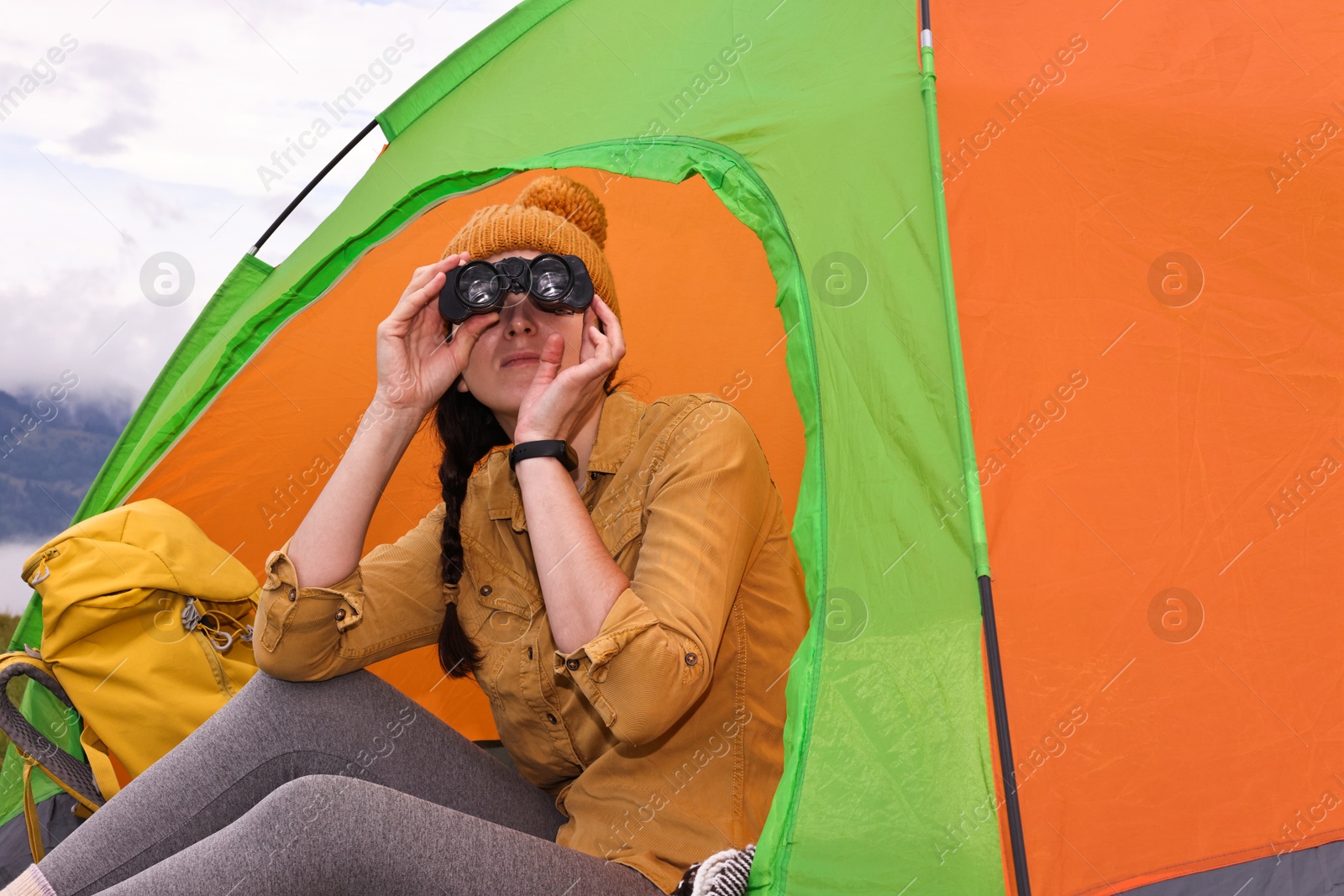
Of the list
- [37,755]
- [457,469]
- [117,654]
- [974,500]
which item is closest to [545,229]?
[457,469]

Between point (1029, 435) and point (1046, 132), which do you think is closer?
point (1029, 435)

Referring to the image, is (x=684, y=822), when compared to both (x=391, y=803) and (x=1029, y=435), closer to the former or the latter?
(x=391, y=803)

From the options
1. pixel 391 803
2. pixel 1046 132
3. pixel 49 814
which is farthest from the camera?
pixel 49 814

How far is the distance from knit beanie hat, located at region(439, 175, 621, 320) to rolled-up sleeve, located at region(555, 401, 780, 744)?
0.80 ft

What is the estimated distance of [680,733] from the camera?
115 centimetres

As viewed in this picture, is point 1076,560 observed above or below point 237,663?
above

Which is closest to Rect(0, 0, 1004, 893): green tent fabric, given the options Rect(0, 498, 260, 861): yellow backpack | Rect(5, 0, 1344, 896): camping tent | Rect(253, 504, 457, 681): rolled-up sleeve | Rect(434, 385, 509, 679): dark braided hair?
Rect(5, 0, 1344, 896): camping tent

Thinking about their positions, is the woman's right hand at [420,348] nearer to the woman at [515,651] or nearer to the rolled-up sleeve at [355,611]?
the woman at [515,651]

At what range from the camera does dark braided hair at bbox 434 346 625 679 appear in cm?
133

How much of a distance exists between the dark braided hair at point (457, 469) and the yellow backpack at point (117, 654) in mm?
463

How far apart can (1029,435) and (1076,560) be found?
0.13 metres

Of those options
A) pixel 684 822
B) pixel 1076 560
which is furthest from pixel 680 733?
pixel 1076 560

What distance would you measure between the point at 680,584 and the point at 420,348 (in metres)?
0.47

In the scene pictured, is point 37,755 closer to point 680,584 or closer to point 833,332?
point 680,584
